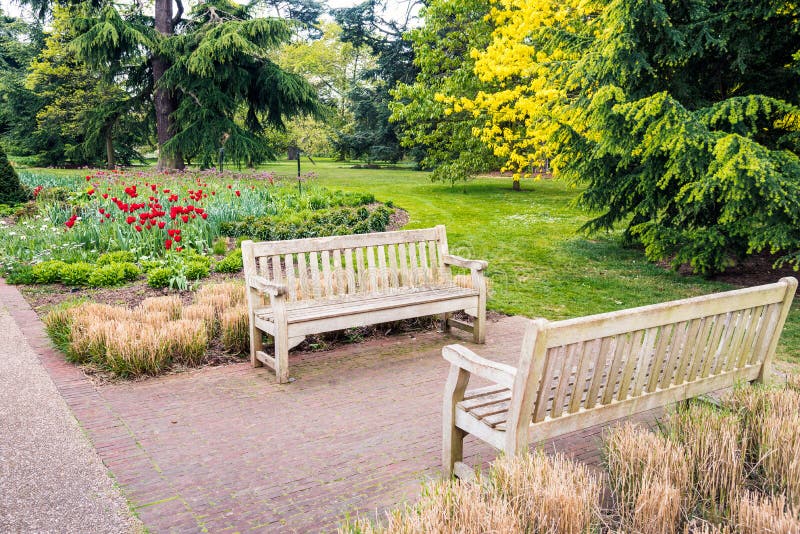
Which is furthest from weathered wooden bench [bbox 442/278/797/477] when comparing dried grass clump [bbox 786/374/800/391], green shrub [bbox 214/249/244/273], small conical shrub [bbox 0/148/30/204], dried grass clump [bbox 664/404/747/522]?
small conical shrub [bbox 0/148/30/204]

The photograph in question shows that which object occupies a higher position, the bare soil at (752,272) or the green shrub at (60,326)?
the green shrub at (60,326)

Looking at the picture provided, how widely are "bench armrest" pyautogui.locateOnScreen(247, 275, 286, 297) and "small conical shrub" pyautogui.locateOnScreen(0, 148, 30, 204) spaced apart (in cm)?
1096

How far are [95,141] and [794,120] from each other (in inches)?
924

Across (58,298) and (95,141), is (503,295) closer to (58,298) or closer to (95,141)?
(58,298)

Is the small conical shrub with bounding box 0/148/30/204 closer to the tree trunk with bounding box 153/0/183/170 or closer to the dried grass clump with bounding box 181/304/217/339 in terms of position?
the tree trunk with bounding box 153/0/183/170

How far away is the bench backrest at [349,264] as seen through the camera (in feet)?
17.0

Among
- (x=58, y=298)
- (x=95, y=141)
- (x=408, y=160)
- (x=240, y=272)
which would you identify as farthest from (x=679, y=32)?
(x=408, y=160)

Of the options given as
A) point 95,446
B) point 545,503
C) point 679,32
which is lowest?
point 95,446

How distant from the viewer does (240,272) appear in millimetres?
8336

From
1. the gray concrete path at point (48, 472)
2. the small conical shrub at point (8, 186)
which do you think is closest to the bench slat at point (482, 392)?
the gray concrete path at point (48, 472)

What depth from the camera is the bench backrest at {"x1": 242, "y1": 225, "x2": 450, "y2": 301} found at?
204 inches

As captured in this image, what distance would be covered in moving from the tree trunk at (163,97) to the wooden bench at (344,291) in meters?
18.6

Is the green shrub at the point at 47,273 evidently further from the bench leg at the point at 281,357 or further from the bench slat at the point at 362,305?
the bench leg at the point at 281,357

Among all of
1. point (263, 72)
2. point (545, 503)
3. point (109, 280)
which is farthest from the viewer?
point (263, 72)
